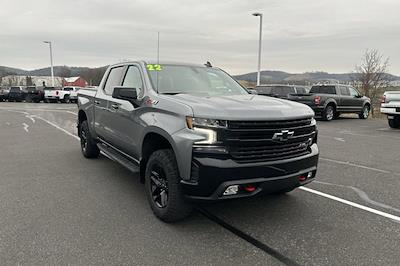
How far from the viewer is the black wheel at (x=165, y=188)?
3971mm

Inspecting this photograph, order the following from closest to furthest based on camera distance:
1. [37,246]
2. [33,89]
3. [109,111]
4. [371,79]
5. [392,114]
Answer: [37,246] → [109,111] → [392,114] → [371,79] → [33,89]

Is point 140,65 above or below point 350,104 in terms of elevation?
above

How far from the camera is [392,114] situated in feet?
46.3

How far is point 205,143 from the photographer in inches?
146

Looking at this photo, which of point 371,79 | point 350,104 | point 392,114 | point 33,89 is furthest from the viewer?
point 33,89

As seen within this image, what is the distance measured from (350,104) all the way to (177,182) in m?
17.7

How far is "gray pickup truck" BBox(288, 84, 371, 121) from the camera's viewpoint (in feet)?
59.2

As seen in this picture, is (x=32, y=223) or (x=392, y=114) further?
(x=392, y=114)

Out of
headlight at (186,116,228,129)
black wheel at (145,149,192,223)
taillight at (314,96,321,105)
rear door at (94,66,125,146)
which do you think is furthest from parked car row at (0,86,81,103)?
headlight at (186,116,228,129)

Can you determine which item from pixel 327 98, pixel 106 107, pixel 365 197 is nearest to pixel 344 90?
pixel 327 98

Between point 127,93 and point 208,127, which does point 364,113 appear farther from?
point 208,127

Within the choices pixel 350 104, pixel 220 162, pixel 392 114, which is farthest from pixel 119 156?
pixel 350 104

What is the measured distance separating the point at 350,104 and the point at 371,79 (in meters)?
9.38

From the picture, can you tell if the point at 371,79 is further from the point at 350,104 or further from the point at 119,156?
the point at 119,156
